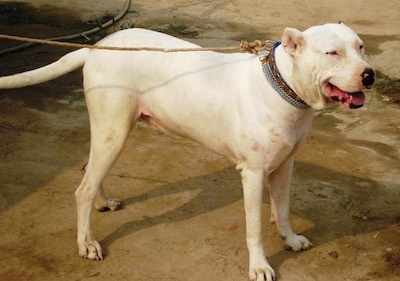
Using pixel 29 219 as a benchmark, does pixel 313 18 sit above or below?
below

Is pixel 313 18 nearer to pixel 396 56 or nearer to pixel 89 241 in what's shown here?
pixel 396 56

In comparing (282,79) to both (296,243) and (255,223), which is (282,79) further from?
(296,243)

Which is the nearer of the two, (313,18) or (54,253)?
(54,253)

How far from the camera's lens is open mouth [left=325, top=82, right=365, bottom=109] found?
383 cm

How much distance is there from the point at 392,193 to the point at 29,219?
2.92 metres

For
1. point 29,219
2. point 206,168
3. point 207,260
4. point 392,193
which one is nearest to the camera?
point 207,260

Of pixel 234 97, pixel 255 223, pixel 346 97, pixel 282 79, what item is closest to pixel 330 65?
pixel 346 97

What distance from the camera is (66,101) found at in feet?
24.3

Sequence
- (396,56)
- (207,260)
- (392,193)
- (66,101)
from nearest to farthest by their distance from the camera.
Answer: (207,260), (392,193), (66,101), (396,56)

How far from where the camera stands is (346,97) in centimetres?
384

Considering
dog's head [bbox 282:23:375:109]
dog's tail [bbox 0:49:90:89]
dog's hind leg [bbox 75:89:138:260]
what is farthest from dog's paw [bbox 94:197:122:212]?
dog's head [bbox 282:23:375:109]

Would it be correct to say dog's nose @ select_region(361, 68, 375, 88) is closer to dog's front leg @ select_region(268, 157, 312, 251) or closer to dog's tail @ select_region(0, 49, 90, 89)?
dog's front leg @ select_region(268, 157, 312, 251)

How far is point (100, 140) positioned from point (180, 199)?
1145 millimetres

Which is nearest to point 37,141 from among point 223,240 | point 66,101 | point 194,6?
point 66,101
